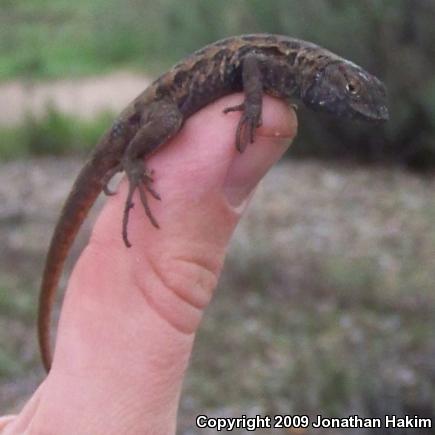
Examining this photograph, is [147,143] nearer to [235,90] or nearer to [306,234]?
[235,90]

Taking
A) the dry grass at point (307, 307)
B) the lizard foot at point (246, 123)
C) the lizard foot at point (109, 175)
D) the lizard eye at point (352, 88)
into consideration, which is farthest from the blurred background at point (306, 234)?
the lizard foot at point (246, 123)

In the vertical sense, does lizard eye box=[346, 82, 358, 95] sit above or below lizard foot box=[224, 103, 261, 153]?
above

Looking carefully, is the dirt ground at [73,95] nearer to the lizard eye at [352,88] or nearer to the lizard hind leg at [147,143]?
the lizard hind leg at [147,143]

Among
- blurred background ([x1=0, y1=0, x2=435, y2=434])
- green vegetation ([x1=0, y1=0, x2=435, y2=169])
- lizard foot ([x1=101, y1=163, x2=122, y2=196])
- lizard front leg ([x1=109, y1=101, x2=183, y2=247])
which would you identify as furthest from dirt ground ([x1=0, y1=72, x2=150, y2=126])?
lizard front leg ([x1=109, y1=101, x2=183, y2=247])

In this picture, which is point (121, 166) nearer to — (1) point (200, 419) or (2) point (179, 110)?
(2) point (179, 110)

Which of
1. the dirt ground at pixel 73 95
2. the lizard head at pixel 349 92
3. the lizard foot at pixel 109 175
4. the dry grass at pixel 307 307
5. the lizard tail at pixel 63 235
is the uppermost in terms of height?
the dirt ground at pixel 73 95

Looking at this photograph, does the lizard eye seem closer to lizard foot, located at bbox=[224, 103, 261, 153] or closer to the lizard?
the lizard
